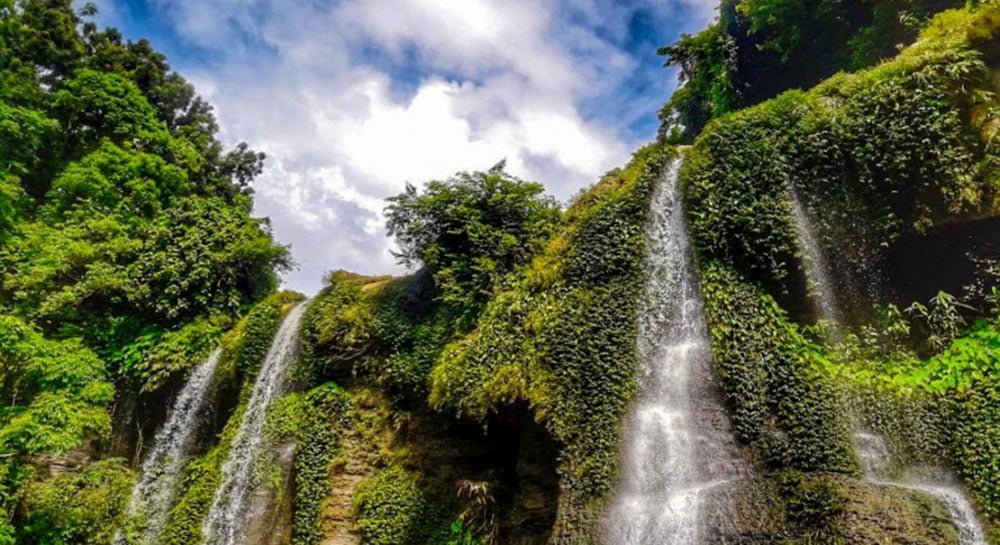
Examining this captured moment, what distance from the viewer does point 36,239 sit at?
52.3ft

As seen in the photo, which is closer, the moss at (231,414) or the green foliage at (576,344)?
the green foliage at (576,344)

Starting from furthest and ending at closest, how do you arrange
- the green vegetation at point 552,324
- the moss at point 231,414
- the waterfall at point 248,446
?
the moss at point 231,414
the waterfall at point 248,446
the green vegetation at point 552,324

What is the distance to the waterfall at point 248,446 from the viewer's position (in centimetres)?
1184

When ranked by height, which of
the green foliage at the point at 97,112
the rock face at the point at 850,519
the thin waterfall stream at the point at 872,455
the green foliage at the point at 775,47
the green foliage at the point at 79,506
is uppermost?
the green foliage at the point at 775,47

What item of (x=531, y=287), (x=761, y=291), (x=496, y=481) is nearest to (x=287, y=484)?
(x=496, y=481)

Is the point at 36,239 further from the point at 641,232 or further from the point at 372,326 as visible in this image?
the point at 641,232

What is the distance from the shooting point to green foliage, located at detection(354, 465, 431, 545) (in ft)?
36.0

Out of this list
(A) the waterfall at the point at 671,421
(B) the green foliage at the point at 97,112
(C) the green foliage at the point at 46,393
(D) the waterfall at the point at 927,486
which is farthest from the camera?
(B) the green foliage at the point at 97,112

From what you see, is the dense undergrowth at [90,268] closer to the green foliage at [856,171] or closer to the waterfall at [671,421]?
the waterfall at [671,421]

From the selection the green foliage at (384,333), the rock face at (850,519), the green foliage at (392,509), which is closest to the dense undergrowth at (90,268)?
the green foliage at (384,333)

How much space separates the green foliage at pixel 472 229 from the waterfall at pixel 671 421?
303 cm

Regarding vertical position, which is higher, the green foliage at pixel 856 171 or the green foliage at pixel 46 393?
the green foliage at pixel 856 171

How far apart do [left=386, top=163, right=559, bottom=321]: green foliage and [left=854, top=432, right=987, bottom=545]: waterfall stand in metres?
6.68

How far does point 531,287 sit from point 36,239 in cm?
1394
